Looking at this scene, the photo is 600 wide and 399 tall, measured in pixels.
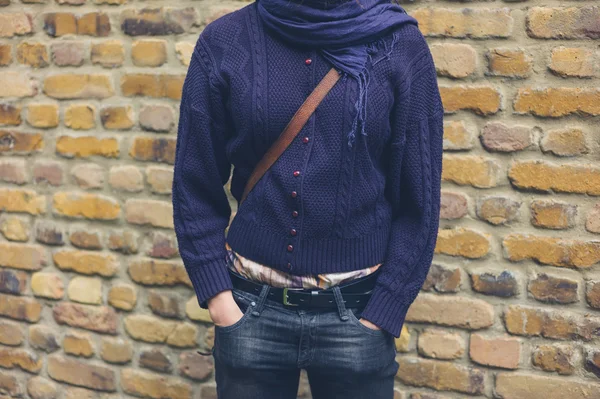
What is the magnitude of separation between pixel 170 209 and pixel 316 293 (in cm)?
91

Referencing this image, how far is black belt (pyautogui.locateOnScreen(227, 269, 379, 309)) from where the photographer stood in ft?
4.65

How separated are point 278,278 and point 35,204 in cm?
130

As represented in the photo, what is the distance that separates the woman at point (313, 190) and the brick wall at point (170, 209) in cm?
47

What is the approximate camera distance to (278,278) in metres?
1.44

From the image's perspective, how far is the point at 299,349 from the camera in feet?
4.68

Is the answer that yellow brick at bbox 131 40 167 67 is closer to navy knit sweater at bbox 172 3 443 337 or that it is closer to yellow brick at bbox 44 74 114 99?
yellow brick at bbox 44 74 114 99

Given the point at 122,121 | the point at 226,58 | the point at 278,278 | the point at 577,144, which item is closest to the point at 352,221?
the point at 278,278

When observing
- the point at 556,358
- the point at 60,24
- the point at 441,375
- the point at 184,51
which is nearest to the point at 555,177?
the point at 556,358

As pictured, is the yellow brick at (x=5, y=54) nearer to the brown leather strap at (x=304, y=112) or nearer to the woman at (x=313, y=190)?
the woman at (x=313, y=190)

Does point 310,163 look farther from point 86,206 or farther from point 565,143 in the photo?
point 86,206

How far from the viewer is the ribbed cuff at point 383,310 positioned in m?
1.44

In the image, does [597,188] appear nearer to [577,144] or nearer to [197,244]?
[577,144]

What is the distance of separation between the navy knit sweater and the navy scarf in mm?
22

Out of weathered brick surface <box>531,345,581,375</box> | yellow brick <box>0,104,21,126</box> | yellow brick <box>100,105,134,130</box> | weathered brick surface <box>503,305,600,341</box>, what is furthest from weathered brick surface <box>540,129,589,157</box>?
yellow brick <box>0,104,21,126</box>
